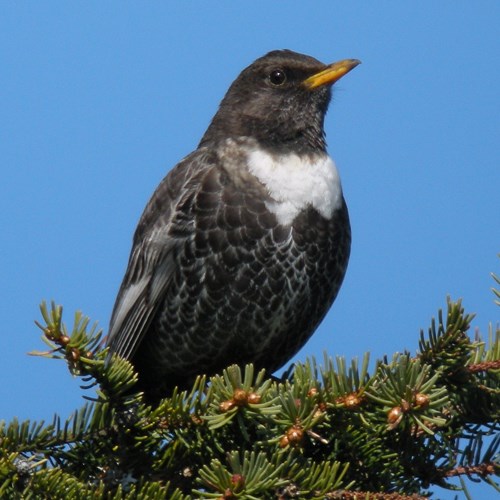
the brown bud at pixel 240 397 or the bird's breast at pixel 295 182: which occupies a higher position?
the bird's breast at pixel 295 182

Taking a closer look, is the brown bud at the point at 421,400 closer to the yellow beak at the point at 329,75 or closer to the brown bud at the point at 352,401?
the brown bud at the point at 352,401

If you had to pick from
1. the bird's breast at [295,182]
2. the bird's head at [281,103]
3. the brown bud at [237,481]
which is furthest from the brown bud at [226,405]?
the bird's head at [281,103]

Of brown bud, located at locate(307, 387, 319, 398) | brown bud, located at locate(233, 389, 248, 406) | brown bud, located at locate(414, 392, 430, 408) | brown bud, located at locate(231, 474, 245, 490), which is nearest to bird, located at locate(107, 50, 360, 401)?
brown bud, located at locate(307, 387, 319, 398)

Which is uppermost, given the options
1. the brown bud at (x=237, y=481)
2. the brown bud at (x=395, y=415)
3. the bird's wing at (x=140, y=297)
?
the bird's wing at (x=140, y=297)

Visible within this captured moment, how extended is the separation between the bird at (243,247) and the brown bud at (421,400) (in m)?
1.45

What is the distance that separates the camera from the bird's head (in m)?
4.64

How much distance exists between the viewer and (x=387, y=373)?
9.23 feet

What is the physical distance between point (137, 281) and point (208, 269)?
549 mm

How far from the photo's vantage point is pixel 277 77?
483 cm

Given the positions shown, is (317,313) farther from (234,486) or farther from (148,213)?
(234,486)

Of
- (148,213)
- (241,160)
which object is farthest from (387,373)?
(148,213)

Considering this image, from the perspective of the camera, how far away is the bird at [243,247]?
4.18 meters

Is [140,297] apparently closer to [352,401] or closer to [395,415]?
[352,401]

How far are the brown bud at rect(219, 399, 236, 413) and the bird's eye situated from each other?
90.8 inches
